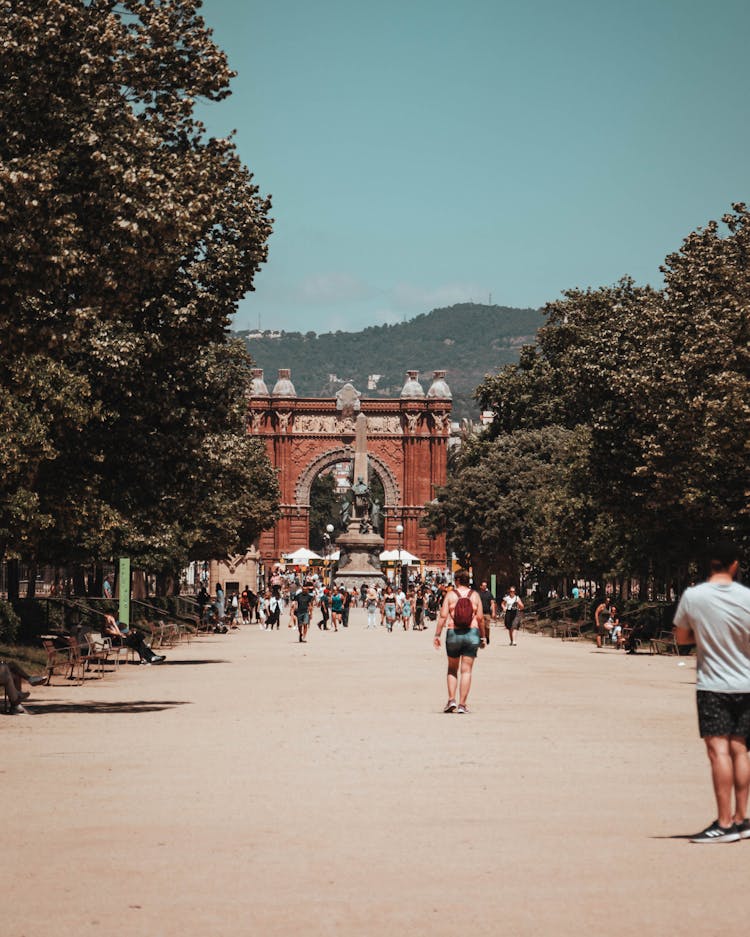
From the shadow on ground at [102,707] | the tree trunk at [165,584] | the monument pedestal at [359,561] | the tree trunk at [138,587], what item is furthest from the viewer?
the monument pedestal at [359,561]

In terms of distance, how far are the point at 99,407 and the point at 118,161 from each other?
6579 mm

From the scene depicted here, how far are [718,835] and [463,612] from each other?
9865 millimetres

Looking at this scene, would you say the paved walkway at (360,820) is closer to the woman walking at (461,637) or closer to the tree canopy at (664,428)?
the woman walking at (461,637)

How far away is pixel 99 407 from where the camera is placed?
81.5 feet

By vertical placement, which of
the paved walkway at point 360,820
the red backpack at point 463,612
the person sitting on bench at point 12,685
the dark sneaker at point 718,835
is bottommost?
the paved walkway at point 360,820

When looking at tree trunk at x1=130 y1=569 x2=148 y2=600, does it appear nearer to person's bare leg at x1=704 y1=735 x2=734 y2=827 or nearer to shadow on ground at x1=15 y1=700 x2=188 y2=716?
shadow on ground at x1=15 y1=700 x2=188 y2=716

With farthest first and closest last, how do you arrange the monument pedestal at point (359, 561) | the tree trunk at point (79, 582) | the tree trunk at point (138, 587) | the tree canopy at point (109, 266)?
1. the monument pedestal at point (359, 561)
2. the tree trunk at point (138, 587)
3. the tree trunk at point (79, 582)
4. the tree canopy at point (109, 266)

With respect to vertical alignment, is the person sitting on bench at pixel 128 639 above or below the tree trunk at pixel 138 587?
below

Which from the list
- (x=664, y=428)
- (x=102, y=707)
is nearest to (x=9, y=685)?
(x=102, y=707)

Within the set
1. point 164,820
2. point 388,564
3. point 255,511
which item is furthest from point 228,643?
point 388,564

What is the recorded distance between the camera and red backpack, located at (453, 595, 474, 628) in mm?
18969

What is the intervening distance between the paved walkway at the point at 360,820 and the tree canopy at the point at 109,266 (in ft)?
17.2

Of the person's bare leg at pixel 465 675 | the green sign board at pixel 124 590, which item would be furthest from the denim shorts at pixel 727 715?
the green sign board at pixel 124 590

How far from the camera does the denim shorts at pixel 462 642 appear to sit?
61.6 feet
